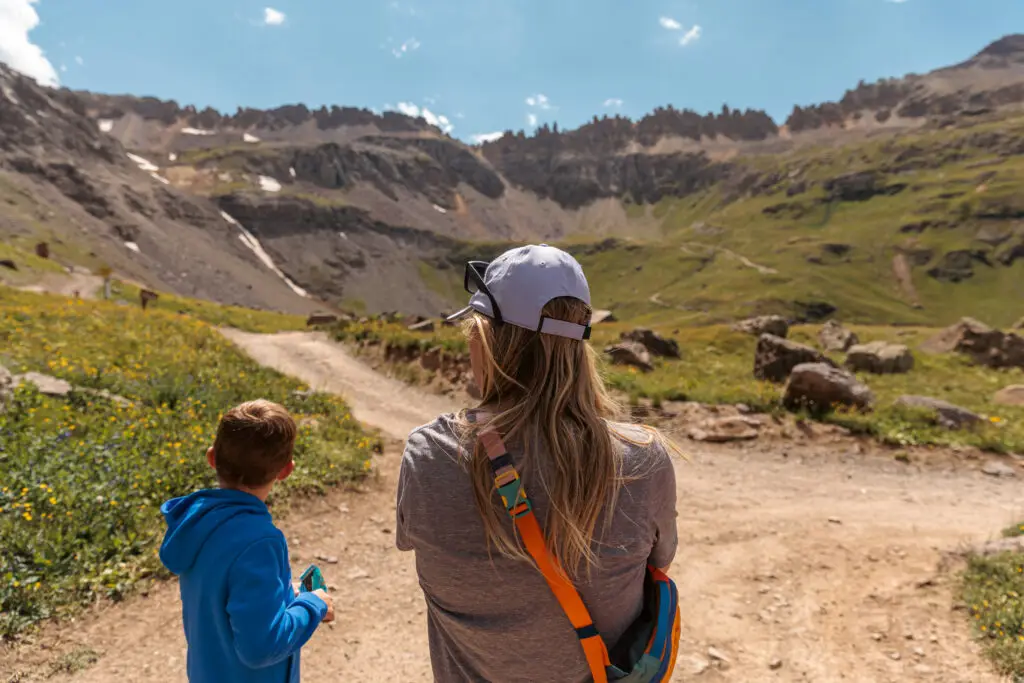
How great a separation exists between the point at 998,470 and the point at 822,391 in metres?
4.09

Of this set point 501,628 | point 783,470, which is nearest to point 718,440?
point 783,470

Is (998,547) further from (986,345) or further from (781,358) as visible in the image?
(986,345)

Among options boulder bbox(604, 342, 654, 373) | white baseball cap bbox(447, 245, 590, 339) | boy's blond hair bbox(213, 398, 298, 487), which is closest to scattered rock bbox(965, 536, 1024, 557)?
white baseball cap bbox(447, 245, 590, 339)

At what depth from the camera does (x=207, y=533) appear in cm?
304

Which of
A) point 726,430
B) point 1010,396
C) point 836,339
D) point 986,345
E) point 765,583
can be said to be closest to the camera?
point 765,583

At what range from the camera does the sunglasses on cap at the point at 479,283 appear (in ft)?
8.17

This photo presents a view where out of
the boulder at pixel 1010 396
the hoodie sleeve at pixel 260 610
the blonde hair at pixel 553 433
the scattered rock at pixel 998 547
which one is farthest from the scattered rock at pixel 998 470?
the hoodie sleeve at pixel 260 610

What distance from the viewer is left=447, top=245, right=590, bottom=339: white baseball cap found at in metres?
2.43

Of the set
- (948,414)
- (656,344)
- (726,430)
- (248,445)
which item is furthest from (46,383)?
(656,344)

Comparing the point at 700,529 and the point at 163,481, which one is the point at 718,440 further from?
the point at 163,481

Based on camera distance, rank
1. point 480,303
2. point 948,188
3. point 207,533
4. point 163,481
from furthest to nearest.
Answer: point 948,188 < point 163,481 < point 207,533 < point 480,303

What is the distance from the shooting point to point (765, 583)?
809cm

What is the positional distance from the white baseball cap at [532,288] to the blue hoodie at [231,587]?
6.00 feet

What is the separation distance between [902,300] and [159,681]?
187m
